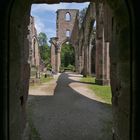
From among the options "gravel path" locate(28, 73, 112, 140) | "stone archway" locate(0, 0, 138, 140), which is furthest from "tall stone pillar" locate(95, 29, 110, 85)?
"stone archway" locate(0, 0, 138, 140)

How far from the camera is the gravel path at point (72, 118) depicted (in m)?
6.32

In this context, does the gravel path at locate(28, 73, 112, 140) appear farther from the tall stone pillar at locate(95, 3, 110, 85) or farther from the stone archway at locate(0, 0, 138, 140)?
the tall stone pillar at locate(95, 3, 110, 85)

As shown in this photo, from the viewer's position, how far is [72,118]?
8.08 metres

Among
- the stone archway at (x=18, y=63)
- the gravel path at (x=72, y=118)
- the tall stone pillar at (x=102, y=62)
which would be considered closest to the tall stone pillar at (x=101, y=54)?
the tall stone pillar at (x=102, y=62)

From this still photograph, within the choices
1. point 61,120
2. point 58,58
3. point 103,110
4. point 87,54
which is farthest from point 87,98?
point 58,58

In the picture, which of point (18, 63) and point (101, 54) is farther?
point (101, 54)

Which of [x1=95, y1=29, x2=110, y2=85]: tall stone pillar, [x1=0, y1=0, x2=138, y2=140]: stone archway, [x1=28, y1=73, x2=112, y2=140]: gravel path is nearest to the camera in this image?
[x1=0, y1=0, x2=138, y2=140]: stone archway

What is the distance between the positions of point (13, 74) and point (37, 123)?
12.2 ft

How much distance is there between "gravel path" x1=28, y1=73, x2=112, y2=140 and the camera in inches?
249

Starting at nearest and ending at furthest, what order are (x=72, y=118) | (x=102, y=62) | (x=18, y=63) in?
(x=18, y=63) → (x=72, y=118) → (x=102, y=62)

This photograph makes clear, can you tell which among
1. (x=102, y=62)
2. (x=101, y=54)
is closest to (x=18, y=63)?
(x=102, y=62)

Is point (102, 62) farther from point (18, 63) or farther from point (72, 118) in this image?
point (18, 63)
